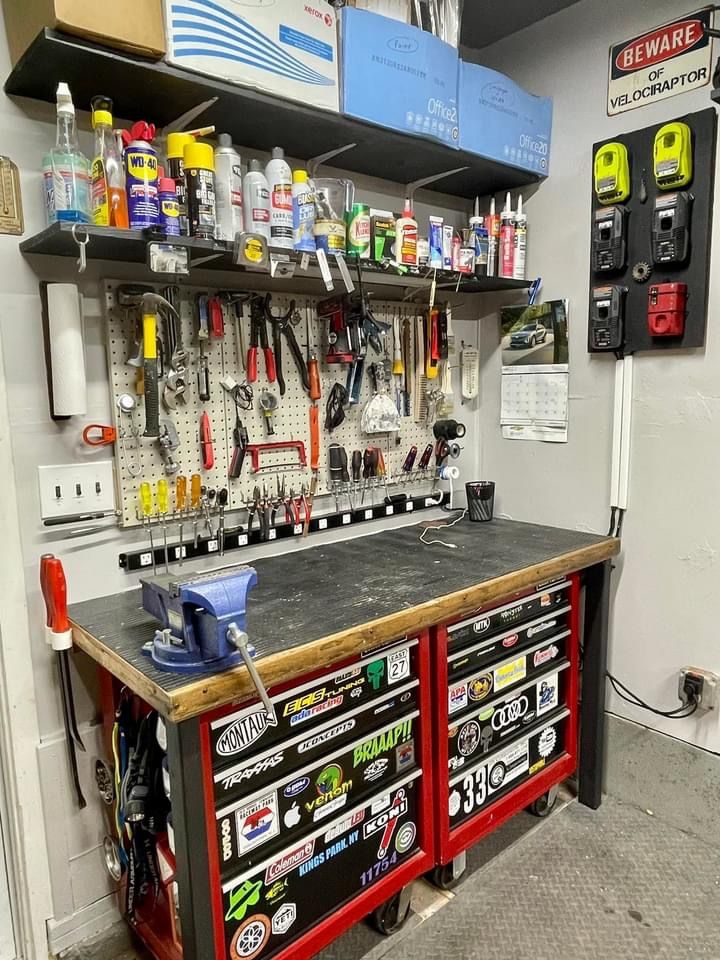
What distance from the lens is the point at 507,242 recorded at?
2.15 metres

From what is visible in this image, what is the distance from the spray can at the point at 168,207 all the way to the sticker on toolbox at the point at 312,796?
1.18 meters

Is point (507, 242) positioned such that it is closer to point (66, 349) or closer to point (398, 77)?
point (398, 77)

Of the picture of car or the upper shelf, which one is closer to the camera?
the upper shelf

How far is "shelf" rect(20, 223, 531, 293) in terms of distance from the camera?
4.18 ft

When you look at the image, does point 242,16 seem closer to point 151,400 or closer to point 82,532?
point 151,400

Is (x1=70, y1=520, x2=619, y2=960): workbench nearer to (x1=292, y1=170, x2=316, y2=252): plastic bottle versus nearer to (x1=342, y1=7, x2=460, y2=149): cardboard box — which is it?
(x1=292, y1=170, x2=316, y2=252): plastic bottle

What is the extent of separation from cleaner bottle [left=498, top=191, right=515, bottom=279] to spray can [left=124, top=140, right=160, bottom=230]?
124cm

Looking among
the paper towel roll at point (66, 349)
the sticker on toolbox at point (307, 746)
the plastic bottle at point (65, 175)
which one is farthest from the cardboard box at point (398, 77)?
the sticker on toolbox at point (307, 746)

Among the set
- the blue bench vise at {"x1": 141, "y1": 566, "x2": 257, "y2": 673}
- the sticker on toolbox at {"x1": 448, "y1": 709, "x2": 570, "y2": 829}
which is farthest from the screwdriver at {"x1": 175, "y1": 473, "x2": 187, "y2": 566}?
the sticker on toolbox at {"x1": 448, "y1": 709, "x2": 570, "y2": 829}

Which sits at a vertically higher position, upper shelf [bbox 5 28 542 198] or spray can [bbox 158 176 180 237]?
upper shelf [bbox 5 28 542 198]

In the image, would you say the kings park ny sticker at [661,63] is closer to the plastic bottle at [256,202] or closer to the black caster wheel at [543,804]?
the plastic bottle at [256,202]

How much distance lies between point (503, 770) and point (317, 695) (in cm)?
78

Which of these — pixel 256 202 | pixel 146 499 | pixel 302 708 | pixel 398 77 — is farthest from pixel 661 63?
pixel 302 708

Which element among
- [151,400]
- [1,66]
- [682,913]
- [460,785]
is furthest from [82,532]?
[682,913]
